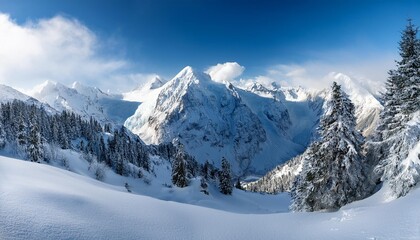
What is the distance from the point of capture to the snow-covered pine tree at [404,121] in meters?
22.5


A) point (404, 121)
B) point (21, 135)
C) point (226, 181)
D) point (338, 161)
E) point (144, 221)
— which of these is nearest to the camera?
point (144, 221)

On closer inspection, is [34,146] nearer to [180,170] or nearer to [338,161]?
[180,170]

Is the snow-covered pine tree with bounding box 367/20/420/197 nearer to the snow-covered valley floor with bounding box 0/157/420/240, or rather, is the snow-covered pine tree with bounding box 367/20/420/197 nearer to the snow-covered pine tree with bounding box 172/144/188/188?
the snow-covered valley floor with bounding box 0/157/420/240

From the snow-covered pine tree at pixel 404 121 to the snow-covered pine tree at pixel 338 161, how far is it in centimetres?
201

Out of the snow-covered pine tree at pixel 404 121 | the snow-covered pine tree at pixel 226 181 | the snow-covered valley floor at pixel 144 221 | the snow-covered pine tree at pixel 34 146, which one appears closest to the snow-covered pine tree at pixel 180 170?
the snow-covered pine tree at pixel 226 181

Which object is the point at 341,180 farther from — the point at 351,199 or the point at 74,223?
the point at 74,223

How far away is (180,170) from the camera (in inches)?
2680

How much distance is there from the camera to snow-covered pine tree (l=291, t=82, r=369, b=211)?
27953 mm

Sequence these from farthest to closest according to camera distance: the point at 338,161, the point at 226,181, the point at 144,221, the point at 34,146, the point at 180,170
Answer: the point at 226,181, the point at 180,170, the point at 34,146, the point at 338,161, the point at 144,221

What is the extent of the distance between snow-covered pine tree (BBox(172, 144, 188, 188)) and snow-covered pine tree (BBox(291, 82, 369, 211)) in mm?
40142

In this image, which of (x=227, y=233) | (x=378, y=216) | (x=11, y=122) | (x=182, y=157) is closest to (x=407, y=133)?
(x=378, y=216)

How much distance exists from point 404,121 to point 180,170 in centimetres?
4904

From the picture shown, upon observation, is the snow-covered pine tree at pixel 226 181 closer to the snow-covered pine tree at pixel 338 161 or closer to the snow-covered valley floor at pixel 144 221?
the snow-covered pine tree at pixel 338 161

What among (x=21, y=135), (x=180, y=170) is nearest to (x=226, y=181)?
(x=180, y=170)
